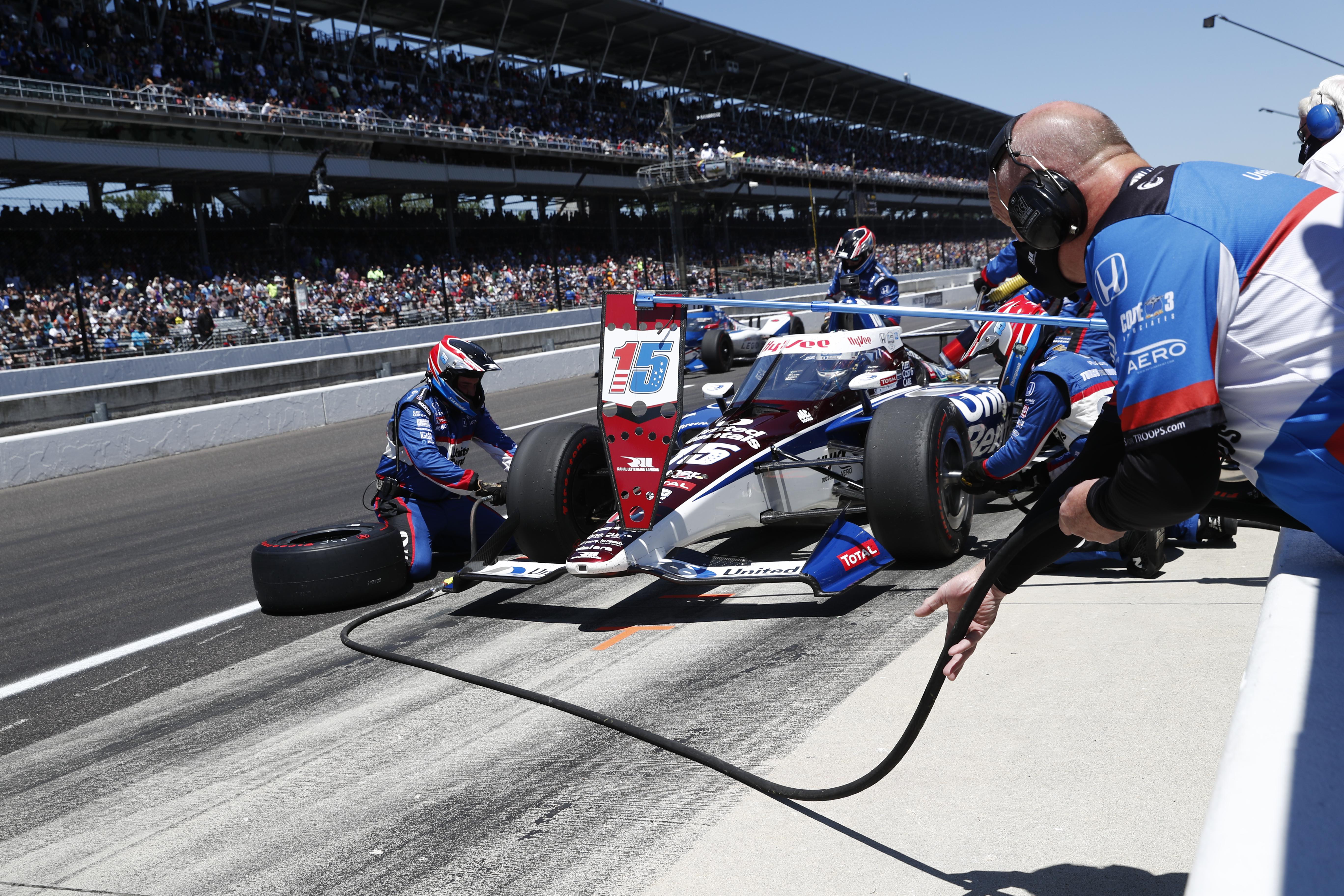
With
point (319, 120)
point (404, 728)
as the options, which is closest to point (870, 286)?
point (404, 728)

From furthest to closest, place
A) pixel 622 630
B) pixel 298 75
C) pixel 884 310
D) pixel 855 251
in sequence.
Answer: pixel 298 75 < pixel 855 251 < pixel 622 630 < pixel 884 310

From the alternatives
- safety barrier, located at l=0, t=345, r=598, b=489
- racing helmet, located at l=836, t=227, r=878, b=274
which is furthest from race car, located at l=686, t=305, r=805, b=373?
safety barrier, located at l=0, t=345, r=598, b=489

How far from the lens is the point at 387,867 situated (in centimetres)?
294

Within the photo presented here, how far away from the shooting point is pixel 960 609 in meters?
2.25

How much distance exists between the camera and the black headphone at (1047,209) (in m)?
1.86

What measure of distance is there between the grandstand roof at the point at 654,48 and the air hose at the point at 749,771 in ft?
119

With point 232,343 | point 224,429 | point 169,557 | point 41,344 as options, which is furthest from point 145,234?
point 169,557

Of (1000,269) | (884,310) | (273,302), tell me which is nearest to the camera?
(884,310)

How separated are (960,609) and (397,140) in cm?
3539

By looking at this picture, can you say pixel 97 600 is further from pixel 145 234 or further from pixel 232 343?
pixel 145 234

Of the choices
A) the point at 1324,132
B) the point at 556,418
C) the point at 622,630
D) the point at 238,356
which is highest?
the point at 1324,132

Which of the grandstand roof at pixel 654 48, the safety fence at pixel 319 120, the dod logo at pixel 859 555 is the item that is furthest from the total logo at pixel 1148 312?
the grandstand roof at pixel 654 48

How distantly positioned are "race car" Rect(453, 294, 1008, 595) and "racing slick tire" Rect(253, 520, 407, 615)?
0.51 metres

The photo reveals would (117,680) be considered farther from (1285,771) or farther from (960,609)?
(1285,771)
